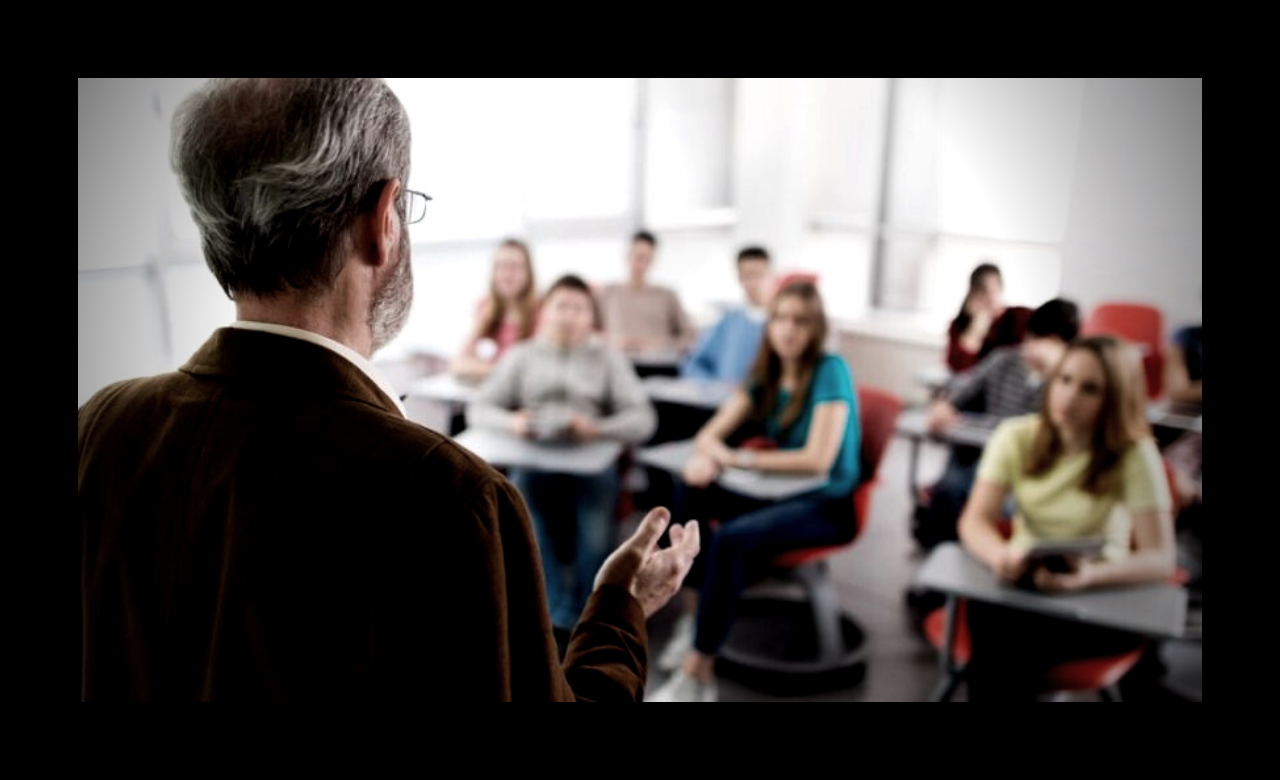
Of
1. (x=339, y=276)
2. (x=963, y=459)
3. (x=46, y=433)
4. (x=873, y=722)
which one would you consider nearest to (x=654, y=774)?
(x=873, y=722)

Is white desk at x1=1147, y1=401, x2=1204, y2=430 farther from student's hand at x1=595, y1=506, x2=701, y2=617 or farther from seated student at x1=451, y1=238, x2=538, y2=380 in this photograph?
seated student at x1=451, y1=238, x2=538, y2=380

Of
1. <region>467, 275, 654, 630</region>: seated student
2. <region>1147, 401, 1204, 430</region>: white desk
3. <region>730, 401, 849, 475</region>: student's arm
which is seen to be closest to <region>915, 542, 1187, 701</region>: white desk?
<region>1147, 401, 1204, 430</region>: white desk

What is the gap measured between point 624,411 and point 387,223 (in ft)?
7.37

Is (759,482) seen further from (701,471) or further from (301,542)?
(301,542)

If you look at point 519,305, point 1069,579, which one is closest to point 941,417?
point 1069,579

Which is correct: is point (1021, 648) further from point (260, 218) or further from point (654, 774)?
point (260, 218)

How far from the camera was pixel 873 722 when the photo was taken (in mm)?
987

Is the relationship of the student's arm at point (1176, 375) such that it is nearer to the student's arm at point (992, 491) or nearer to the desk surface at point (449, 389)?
the student's arm at point (992, 491)

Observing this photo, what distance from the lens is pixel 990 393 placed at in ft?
7.94

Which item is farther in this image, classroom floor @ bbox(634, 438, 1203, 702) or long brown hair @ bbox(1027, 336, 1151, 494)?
classroom floor @ bbox(634, 438, 1203, 702)

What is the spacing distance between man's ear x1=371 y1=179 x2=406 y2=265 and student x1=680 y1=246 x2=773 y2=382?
135 inches

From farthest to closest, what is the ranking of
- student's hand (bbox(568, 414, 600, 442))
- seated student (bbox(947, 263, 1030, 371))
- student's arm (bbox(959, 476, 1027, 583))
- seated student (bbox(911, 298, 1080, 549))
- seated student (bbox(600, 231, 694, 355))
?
seated student (bbox(600, 231, 694, 355)), student's hand (bbox(568, 414, 600, 442)), student's arm (bbox(959, 476, 1027, 583)), seated student (bbox(911, 298, 1080, 549)), seated student (bbox(947, 263, 1030, 371))

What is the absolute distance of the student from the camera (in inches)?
172
